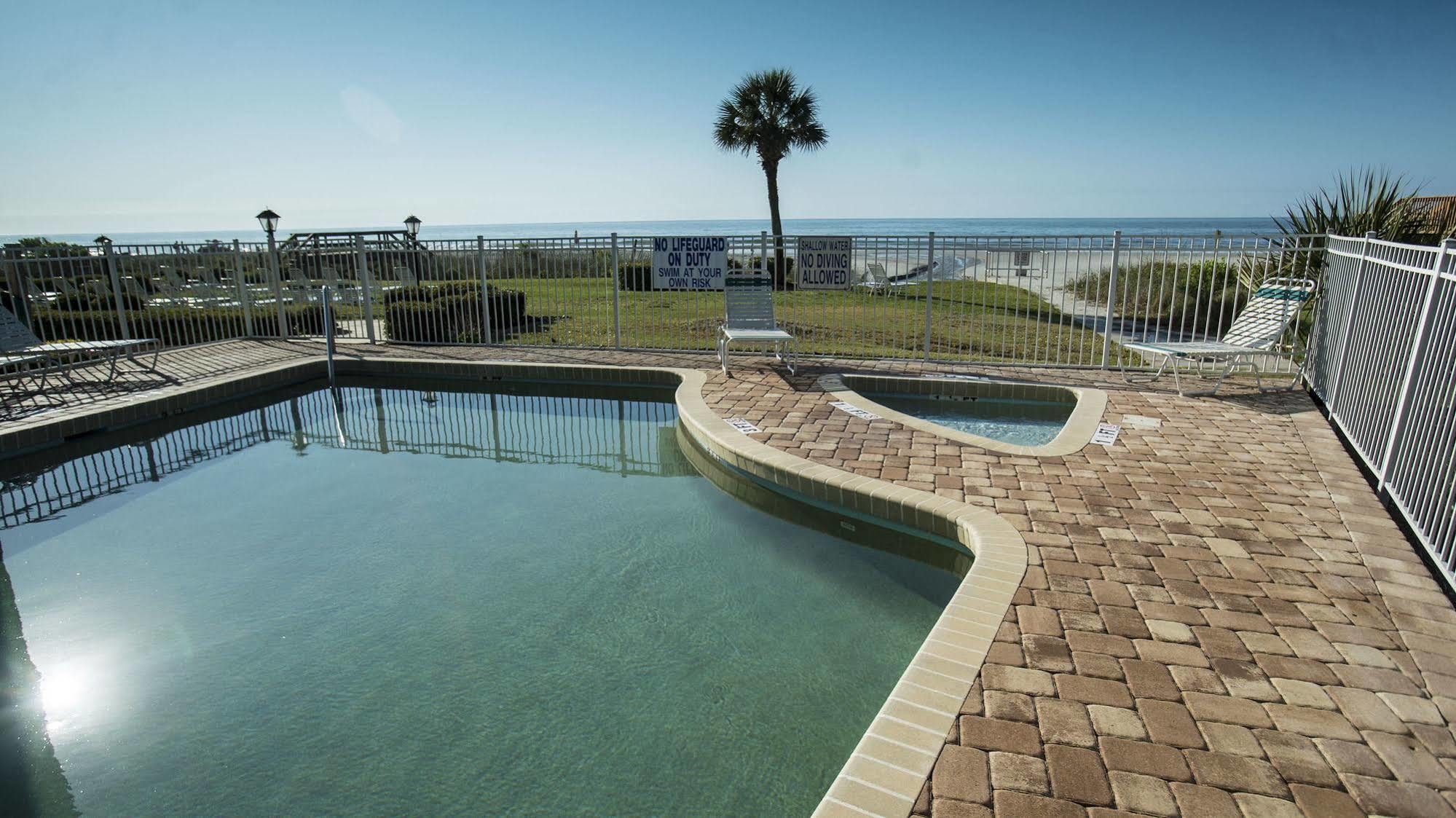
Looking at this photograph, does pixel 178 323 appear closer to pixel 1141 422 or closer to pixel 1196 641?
pixel 1141 422

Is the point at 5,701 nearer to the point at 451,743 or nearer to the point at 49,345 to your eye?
the point at 451,743

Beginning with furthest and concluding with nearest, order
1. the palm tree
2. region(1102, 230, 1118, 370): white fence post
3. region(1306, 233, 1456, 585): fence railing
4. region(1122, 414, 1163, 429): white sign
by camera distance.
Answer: the palm tree < region(1102, 230, 1118, 370): white fence post < region(1122, 414, 1163, 429): white sign < region(1306, 233, 1456, 585): fence railing

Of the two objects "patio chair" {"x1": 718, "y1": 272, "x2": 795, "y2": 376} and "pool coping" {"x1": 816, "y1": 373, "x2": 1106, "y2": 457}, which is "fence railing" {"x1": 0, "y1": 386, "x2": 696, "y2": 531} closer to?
"patio chair" {"x1": 718, "y1": 272, "x2": 795, "y2": 376}

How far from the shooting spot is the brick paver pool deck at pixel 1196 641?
235 centimetres

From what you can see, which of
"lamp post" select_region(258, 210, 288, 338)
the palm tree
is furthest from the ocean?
"lamp post" select_region(258, 210, 288, 338)

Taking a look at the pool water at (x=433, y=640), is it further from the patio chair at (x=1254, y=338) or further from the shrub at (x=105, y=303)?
the shrub at (x=105, y=303)

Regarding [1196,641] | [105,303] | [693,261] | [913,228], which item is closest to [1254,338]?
[1196,641]

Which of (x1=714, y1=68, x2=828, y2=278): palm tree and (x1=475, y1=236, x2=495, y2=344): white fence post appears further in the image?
(x1=714, y1=68, x2=828, y2=278): palm tree

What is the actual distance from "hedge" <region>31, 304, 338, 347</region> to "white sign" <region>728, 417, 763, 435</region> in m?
8.67

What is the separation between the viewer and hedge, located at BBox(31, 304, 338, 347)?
36.3 feet

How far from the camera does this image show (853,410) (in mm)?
7055

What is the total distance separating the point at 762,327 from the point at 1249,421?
4.99m

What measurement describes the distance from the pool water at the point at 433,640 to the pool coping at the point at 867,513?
1.10ft

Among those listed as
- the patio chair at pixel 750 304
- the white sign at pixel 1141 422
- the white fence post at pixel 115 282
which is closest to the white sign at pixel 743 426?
the patio chair at pixel 750 304
